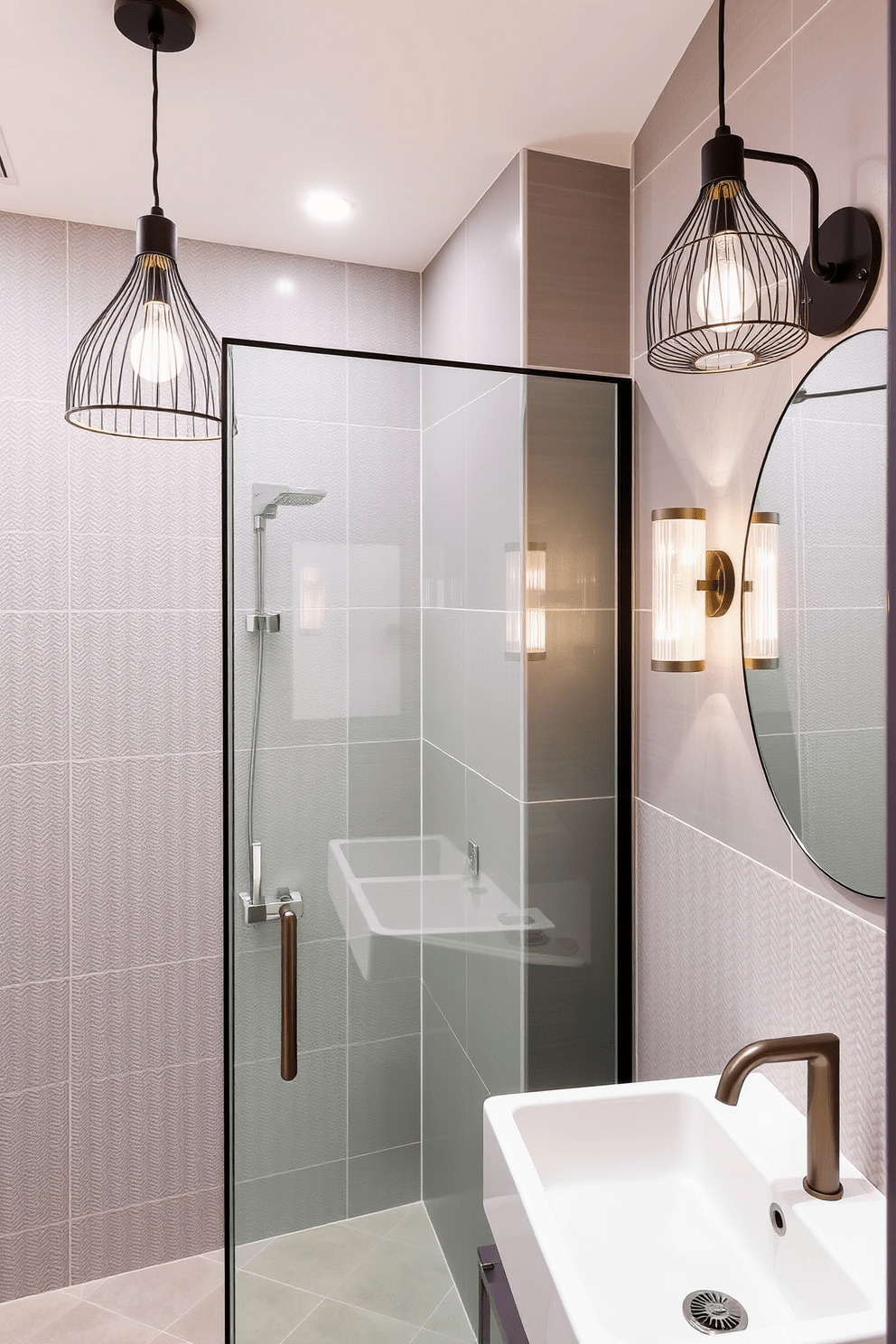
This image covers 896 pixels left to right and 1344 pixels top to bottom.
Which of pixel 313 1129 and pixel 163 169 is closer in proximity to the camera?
pixel 313 1129

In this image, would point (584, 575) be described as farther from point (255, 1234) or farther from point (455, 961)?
point (255, 1234)

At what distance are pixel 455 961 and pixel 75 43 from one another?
1752 millimetres

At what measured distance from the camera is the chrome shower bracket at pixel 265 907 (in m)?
1.54

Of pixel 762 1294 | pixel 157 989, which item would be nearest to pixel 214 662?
pixel 157 989

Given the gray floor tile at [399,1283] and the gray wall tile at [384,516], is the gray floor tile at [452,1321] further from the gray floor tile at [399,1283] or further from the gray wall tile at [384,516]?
the gray wall tile at [384,516]

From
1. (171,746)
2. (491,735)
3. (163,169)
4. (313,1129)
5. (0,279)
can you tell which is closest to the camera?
(313,1129)

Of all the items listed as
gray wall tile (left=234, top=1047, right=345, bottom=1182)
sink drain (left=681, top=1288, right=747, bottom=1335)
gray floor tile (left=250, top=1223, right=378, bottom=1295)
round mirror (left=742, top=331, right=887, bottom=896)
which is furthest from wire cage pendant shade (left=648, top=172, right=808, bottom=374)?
gray floor tile (left=250, top=1223, right=378, bottom=1295)

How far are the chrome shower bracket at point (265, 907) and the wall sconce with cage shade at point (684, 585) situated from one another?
77cm

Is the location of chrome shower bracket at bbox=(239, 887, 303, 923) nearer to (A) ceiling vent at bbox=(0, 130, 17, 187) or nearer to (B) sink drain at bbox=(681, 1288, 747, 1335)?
(B) sink drain at bbox=(681, 1288, 747, 1335)

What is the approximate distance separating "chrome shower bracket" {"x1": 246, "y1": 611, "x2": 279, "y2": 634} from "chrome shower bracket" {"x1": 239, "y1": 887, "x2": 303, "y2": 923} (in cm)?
46

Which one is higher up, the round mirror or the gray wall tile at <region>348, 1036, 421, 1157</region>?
the round mirror

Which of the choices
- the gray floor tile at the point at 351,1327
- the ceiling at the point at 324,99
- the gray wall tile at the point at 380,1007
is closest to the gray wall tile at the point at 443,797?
the gray wall tile at the point at 380,1007

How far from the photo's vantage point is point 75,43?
147cm

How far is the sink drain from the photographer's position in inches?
43.4
